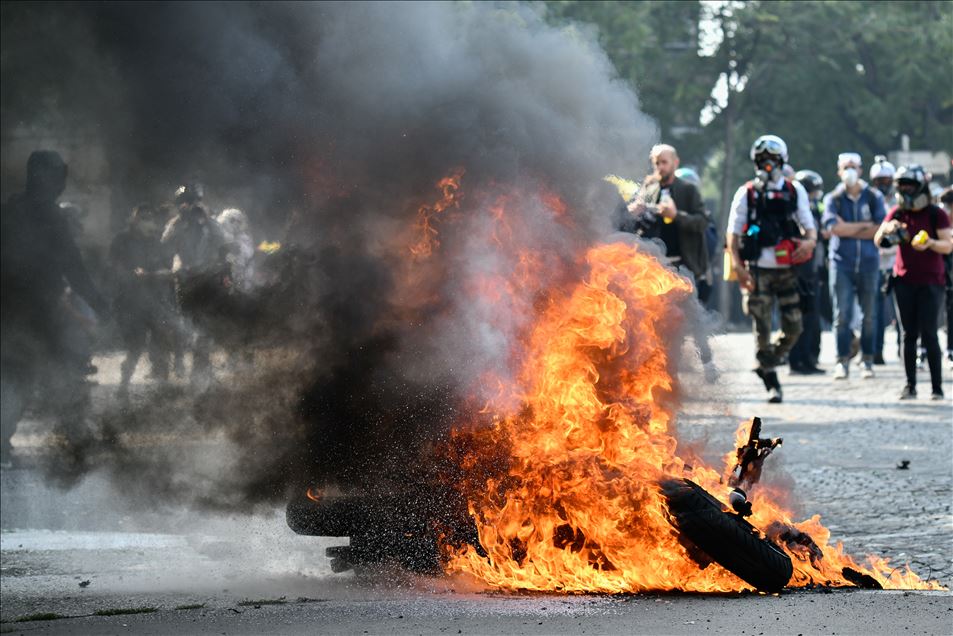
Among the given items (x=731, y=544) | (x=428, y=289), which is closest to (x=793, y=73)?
(x=428, y=289)

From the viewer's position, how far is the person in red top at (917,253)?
11.7 metres

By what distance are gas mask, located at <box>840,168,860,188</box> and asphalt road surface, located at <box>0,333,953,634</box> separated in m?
5.37

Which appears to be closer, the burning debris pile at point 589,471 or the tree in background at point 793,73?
the burning debris pile at point 589,471

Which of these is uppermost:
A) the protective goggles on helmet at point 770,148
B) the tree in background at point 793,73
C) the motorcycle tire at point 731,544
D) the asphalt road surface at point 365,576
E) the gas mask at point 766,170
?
the tree in background at point 793,73

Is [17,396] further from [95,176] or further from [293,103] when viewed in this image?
[293,103]

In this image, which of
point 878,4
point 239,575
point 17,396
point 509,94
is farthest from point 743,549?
point 878,4

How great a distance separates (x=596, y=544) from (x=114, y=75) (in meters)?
3.57

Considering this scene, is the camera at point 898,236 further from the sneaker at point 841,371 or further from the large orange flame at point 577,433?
the large orange flame at point 577,433

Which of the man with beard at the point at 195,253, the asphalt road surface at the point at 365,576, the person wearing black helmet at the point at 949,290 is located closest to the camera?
the asphalt road surface at the point at 365,576

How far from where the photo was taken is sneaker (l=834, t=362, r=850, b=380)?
1483 centimetres

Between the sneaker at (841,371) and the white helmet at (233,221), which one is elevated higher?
the white helmet at (233,221)

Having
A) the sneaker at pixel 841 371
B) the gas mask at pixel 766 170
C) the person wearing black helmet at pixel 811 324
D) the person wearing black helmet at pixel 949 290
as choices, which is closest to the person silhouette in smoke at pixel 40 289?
the gas mask at pixel 766 170

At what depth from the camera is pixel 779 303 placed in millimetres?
11352

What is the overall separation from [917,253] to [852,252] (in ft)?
10.3
